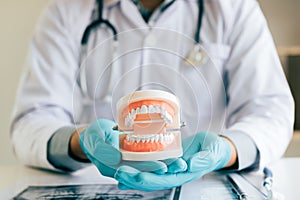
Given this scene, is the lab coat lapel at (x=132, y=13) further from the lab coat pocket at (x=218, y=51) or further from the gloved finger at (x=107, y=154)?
the gloved finger at (x=107, y=154)

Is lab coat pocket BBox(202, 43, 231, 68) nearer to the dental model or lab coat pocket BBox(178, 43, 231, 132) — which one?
lab coat pocket BBox(178, 43, 231, 132)

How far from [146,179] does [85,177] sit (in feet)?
0.73

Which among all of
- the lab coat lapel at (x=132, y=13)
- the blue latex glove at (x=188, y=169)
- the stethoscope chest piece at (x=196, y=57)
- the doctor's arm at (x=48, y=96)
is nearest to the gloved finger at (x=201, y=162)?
the blue latex glove at (x=188, y=169)

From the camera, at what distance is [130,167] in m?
0.50

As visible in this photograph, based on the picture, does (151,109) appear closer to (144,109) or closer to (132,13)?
(144,109)

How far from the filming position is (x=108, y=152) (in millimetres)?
519

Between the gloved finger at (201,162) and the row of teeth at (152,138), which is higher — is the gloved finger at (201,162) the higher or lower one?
the lower one

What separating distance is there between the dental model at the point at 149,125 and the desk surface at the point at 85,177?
0.17 metres

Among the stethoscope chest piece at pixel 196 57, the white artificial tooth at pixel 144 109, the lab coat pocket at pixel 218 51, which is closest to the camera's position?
the white artificial tooth at pixel 144 109

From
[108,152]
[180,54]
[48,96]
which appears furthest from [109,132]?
[48,96]

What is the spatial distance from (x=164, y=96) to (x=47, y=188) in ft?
0.78

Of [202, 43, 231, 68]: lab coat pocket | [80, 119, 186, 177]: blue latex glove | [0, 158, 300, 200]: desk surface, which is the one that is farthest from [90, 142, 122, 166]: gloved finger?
[202, 43, 231, 68]: lab coat pocket

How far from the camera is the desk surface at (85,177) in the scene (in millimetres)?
628

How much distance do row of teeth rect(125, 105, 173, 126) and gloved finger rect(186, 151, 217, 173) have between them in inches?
2.7
